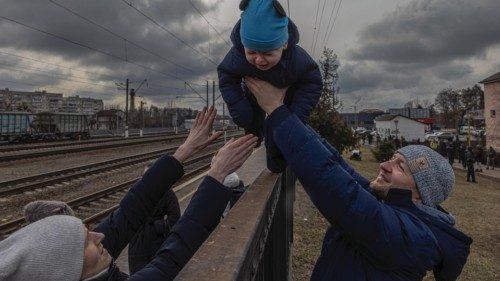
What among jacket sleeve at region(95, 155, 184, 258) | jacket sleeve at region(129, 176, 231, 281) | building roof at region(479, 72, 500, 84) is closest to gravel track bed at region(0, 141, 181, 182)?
jacket sleeve at region(95, 155, 184, 258)

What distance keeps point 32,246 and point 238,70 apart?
4.76ft

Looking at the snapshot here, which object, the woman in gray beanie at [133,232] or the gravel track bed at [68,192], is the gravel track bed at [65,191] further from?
the woman in gray beanie at [133,232]

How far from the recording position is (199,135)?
282 cm

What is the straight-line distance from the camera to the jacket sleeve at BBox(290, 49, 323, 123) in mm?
2719

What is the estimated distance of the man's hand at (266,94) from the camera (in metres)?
2.14

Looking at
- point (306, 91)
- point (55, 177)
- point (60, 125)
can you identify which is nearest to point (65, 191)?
point (55, 177)

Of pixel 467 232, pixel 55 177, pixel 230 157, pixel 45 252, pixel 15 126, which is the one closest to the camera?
pixel 45 252

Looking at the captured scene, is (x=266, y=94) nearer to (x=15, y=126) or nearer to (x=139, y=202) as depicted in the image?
(x=139, y=202)

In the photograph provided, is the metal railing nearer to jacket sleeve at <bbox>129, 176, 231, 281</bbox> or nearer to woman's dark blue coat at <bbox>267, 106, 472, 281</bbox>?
jacket sleeve at <bbox>129, 176, 231, 281</bbox>

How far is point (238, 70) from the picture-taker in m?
2.61

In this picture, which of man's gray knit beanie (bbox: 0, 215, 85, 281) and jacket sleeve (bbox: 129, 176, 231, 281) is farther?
jacket sleeve (bbox: 129, 176, 231, 281)

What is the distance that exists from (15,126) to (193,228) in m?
43.2

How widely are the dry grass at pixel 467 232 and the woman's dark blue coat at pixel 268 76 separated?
4055 mm

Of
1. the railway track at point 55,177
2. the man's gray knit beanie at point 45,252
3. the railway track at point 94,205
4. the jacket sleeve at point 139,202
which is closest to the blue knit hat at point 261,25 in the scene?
the jacket sleeve at point 139,202
